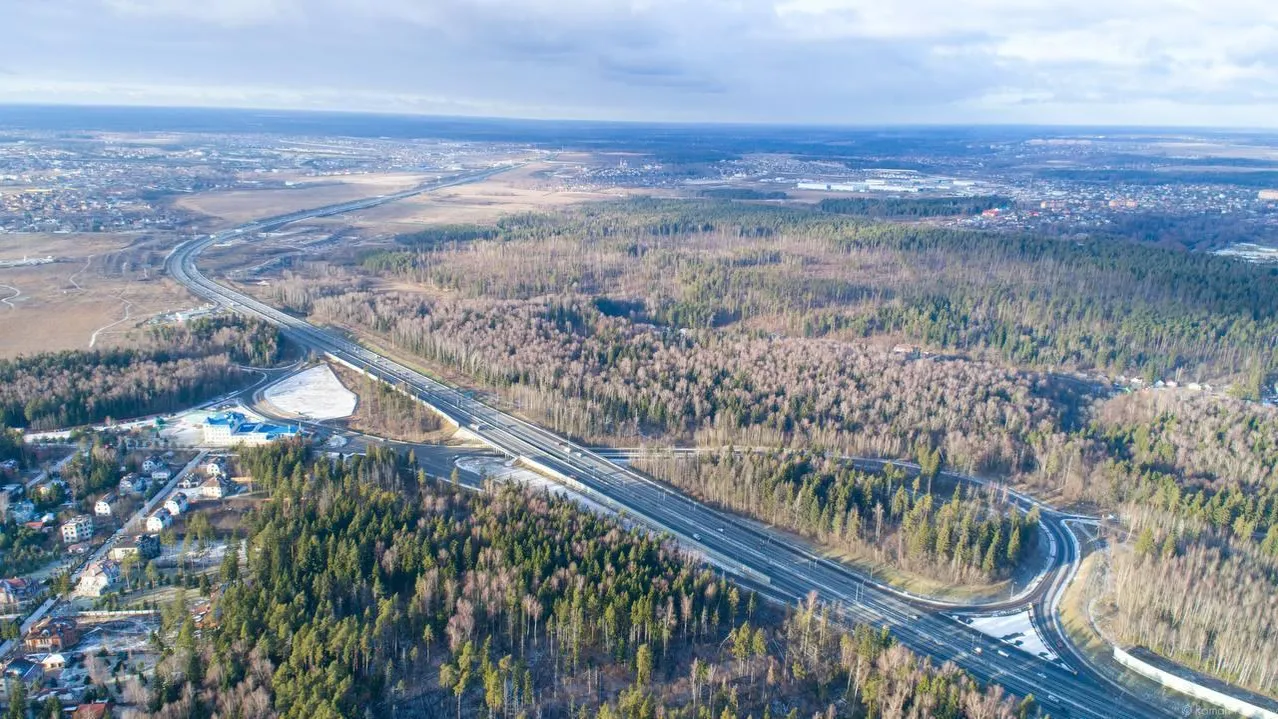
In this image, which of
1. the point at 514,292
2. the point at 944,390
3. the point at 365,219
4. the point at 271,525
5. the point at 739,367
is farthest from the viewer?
the point at 365,219

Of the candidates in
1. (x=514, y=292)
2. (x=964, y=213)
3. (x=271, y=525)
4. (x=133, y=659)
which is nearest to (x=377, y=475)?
(x=271, y=525)

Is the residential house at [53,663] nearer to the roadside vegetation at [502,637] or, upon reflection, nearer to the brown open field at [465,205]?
the roadside vegetation at [502,637]

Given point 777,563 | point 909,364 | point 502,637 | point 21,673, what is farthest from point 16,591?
point 909,364

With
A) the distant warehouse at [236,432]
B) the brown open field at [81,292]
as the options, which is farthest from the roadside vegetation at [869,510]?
the brown open field at [81,292]

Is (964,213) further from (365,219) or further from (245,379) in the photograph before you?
(245,379)

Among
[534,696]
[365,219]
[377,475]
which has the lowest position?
[534,696]
